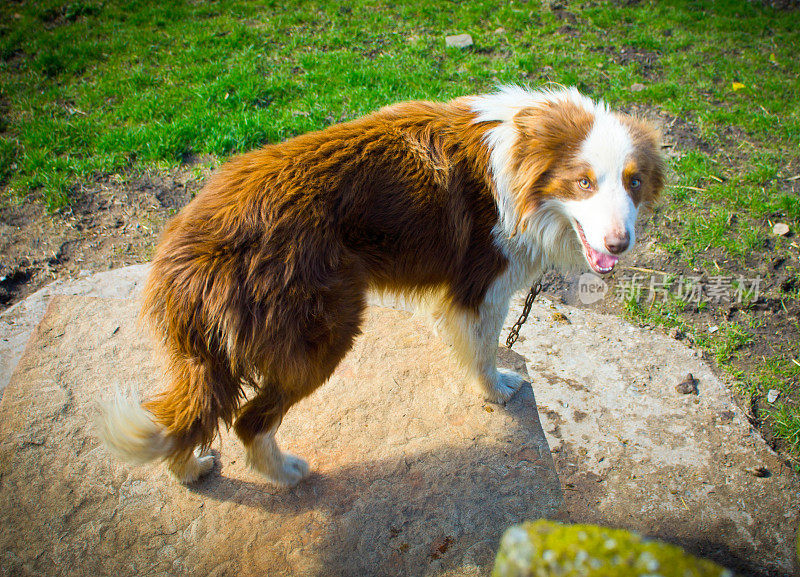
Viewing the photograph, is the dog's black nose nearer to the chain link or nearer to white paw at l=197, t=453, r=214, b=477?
the chain link

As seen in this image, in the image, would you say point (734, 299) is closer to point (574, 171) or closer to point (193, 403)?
point (574, 171)

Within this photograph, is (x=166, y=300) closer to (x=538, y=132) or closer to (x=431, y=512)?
(x=431, y=512)

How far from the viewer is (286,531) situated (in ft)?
8.30

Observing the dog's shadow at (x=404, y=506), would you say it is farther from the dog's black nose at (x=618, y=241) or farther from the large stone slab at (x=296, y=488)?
the dog's black nose at (x=618, y=241)

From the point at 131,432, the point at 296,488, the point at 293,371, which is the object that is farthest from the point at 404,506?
the point at 131,432

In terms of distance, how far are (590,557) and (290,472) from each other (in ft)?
6.39

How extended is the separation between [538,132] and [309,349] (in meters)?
1.54

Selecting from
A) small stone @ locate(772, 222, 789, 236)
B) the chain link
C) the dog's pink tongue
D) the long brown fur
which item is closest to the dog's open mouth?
the dog's pink tongue

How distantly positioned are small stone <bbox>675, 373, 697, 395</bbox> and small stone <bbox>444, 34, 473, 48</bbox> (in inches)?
186

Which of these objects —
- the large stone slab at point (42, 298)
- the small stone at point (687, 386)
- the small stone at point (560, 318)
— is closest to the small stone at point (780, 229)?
the small stone at point (687, 386)

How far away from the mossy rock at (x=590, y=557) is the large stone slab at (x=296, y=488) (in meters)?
1.45

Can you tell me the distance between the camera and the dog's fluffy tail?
82.5 inches

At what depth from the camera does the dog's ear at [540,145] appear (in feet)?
8.76

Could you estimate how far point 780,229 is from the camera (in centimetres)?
454
